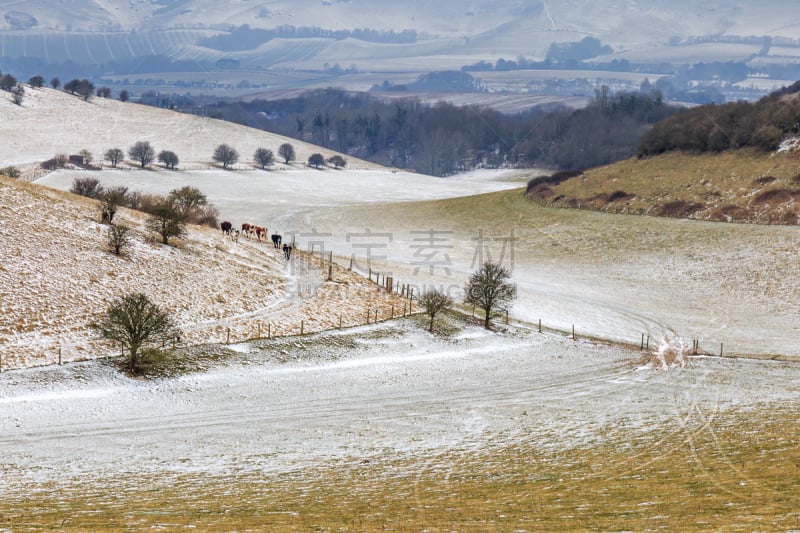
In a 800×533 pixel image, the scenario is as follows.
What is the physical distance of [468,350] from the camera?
1982 inches

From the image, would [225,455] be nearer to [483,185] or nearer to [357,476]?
[357,476]

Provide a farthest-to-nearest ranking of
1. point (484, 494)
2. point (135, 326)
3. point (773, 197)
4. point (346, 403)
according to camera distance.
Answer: point (773, 197) → point (135, 326) → point (346, 403) → point (484, 494)

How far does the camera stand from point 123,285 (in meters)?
51.5

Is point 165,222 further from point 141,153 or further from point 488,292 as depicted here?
point 141,153

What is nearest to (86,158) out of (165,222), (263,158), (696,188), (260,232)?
(263,158)

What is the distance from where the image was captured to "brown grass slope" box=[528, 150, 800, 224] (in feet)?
284

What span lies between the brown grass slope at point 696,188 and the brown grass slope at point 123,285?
43.3 meters

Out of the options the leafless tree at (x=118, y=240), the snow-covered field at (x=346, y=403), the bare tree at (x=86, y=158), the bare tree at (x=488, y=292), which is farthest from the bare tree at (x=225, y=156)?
the snow-covered field at (x=346, y=403)

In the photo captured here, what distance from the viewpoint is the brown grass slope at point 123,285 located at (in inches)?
1740

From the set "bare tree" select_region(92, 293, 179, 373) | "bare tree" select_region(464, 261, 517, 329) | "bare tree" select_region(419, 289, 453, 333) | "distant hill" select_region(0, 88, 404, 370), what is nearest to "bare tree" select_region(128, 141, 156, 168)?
"distant hill" select_region(0, 88, 404, 370)

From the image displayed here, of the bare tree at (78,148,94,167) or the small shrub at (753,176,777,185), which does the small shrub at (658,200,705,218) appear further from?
the bare tree at (78,148,94,167)

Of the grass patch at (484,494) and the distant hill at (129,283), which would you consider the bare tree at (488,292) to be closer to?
the distant hill at (129,283)

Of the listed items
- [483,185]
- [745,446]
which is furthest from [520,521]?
[483,185]

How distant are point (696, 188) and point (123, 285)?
222ft
